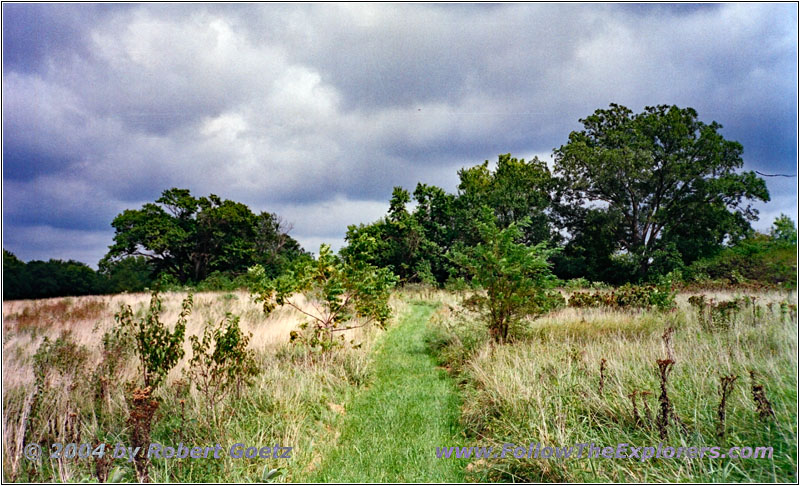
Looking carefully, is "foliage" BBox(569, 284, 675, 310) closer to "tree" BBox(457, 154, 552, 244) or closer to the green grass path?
the green grass path

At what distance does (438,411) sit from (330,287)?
292 centimetres

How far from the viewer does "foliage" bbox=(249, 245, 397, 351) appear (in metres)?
6.91

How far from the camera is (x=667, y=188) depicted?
24969 millimetres

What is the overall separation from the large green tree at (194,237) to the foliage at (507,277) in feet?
77.4

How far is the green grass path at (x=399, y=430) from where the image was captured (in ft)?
11.6

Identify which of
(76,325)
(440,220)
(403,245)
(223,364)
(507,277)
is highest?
(440,220)

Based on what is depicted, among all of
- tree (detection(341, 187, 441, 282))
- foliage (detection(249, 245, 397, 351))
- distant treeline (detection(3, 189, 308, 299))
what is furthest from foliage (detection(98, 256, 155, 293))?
tree (detection(341, 187, 441, 282))

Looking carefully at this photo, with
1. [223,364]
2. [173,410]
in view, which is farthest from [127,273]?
[173,410]

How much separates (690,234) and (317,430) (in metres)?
28.3

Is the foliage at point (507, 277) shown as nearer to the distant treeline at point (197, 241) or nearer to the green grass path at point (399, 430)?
the green grass path at point (399, 430)

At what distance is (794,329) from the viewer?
5.88 meters

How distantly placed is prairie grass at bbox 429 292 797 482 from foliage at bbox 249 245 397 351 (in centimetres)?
205

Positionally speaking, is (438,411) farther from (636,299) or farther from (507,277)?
(636,299)

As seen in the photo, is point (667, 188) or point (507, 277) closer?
point (507, 277)
